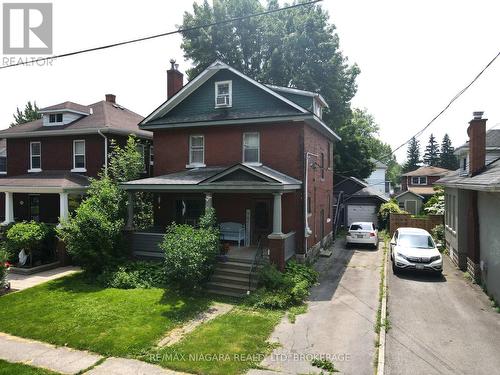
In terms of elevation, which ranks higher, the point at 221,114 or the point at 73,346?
the point at 221,114

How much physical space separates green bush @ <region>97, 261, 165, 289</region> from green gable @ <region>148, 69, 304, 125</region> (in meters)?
7.63

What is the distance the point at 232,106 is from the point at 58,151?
11.5 metres

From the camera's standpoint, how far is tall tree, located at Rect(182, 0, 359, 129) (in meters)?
30.9

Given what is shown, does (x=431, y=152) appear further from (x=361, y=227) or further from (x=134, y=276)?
(x=134, y=276)

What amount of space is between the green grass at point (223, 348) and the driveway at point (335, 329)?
360 mm

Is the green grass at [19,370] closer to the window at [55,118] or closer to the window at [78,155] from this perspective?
the window at [78,155]

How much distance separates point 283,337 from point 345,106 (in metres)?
27.2

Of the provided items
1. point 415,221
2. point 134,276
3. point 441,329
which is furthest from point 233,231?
point 415,221

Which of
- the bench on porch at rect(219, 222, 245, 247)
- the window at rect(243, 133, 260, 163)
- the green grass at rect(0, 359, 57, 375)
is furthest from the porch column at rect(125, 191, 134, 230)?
the green grass at rect(0, 359, 57, 375)

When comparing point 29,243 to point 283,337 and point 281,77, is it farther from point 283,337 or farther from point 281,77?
point 281,77

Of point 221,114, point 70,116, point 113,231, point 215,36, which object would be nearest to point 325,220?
point 221,114

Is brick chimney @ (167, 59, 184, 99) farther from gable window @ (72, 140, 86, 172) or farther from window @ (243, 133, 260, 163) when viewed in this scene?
window @ (243, 133, 260, 163)

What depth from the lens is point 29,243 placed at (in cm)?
1652

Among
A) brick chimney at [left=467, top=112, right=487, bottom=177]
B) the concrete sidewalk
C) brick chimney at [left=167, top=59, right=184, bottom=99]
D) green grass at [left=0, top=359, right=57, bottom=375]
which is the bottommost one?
the concrete sidewalk
